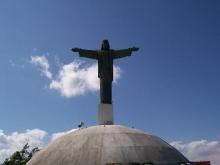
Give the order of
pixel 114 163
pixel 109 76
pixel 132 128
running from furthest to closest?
pixel 109 76, pixel 132 128, pixel 114 163

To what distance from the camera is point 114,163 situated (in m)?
28.0

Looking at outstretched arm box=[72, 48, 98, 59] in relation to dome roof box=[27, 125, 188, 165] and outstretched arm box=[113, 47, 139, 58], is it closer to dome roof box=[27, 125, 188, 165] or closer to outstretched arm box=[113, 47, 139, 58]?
outstretched arm box=[113, 47, 139, 58]

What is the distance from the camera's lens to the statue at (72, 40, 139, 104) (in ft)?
131

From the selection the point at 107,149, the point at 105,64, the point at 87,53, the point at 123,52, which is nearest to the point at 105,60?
the point at 105,64

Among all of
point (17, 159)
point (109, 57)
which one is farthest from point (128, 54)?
point (17, 159)

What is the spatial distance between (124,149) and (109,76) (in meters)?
12.0

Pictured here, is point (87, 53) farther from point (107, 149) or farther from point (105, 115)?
point (107, 149)

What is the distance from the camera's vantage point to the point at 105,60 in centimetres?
4141

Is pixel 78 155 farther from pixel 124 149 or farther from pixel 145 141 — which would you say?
pixel 145 141

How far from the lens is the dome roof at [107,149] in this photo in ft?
98.5

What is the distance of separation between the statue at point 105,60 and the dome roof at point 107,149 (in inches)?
226

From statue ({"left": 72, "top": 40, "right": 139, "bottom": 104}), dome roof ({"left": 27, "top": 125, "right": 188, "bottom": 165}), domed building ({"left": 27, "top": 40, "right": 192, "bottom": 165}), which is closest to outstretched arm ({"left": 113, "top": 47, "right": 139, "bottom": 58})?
statue ({"left": 72, "top": 40, "right": 139, "bottom": 104})

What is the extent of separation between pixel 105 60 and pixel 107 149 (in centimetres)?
1359

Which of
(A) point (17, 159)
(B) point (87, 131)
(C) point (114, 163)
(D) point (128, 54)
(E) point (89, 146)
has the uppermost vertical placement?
(D) point (128, 54)
